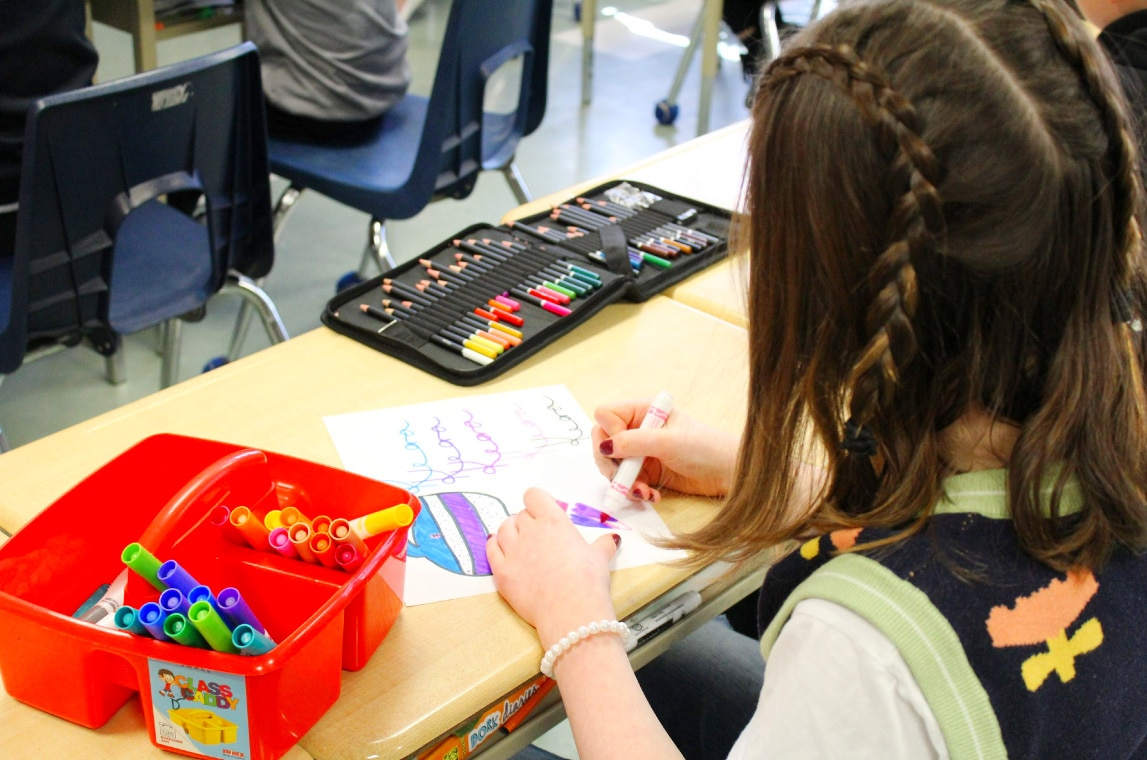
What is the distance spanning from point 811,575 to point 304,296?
220cm

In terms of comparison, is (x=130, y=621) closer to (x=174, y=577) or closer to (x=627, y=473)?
(x=174, y=577)

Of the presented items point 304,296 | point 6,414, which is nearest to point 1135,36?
point 304,296

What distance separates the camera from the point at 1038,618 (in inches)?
24.6

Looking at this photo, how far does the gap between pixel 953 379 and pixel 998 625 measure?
0.50ft

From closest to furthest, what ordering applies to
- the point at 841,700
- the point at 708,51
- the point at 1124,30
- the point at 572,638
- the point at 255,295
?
the point at 841,700
the point at 572,638
the point at 1124,30
the point at 255,295
the point at 708,51

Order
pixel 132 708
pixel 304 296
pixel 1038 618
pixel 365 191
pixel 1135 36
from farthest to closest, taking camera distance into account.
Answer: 1. pixel 304 296
2. pixel 365 191
3. pixel 1135 36
4. pixel 132 708
5. pixel 1038 618

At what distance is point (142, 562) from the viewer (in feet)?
2.27

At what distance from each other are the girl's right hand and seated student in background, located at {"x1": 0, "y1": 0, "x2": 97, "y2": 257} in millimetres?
1100

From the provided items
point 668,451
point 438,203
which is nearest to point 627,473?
point 668,451

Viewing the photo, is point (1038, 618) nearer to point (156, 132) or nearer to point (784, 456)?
point (784, 456)

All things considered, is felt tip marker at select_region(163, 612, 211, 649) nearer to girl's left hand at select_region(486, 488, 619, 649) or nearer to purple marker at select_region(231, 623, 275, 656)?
purple marker at select_region(231, 623, 275, 656)

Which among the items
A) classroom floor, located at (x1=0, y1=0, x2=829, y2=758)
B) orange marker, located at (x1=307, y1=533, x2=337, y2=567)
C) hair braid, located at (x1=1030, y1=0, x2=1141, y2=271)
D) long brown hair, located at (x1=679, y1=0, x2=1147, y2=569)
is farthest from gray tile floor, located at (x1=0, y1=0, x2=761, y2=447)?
hair braid, located at (x1=1030, y1=0, x2=1141, y2=271)

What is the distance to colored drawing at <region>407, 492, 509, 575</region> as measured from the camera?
91cm

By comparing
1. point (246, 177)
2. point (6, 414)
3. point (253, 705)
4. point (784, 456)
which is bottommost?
point (6, 414)
